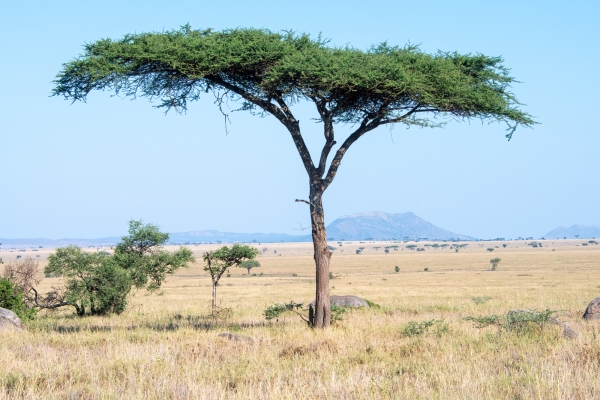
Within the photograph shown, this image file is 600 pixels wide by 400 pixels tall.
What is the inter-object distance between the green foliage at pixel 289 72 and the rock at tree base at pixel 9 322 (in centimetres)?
682

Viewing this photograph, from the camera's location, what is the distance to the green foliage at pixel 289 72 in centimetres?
1622

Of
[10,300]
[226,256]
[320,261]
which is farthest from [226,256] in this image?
[320,261]

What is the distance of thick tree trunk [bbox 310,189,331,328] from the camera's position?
1675 centimetres

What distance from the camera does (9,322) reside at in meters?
18.4

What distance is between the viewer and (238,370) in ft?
34.0

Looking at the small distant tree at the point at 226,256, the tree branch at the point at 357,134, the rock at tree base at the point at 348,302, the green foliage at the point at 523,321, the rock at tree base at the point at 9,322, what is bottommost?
the rock at tree base at the point at 348,302

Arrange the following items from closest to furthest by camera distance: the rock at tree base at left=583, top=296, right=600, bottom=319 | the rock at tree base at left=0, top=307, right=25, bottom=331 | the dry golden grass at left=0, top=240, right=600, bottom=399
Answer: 1. the dry golden grass at left=0, top=240, right=600, bottom=399
2. the rock at tree base at left=0, top=307, right=25, bottom=331
3. the rock at tree base at left=583, top=296, right=600, bottom=319

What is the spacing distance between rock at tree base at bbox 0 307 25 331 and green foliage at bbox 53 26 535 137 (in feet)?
22.4

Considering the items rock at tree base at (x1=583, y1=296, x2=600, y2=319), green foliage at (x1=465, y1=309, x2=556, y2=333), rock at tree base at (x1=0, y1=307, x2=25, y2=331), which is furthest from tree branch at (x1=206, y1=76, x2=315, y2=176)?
rock at tree base at (x1=583, y1=296, x2=600, y2=319)

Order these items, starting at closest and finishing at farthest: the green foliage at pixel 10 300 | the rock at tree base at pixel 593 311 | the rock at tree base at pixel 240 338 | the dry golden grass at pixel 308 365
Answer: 1. the dry golden grass at pixel 308 365
2. the rock at tree base at pixel 240 338
3. the rock at tree base at pixel 593 311
4. the green foliage at pixel 10 300

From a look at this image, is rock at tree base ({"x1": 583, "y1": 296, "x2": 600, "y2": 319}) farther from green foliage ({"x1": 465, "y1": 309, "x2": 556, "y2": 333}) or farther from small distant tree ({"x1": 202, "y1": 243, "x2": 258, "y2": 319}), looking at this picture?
small distant tree ({"x1": 202, "y1": 243, "x2": 258, "y2": 319})

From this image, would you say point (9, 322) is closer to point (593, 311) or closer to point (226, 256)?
point (226, 256)

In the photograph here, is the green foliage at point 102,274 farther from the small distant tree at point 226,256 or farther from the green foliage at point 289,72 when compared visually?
the green foliage at point 289,72

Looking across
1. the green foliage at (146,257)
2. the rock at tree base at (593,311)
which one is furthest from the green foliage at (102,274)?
the rock at tree base at (593,311)
